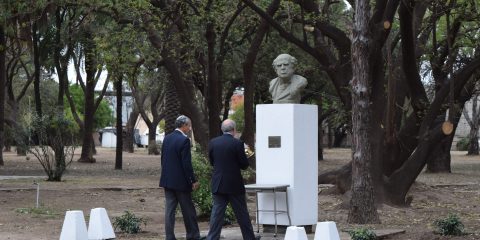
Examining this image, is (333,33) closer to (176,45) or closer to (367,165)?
(176,45)

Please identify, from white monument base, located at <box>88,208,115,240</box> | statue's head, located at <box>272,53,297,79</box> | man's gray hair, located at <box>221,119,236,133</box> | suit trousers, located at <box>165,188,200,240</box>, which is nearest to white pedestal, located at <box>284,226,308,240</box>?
man's gray hair, located at <box>221,119,236,133</box>

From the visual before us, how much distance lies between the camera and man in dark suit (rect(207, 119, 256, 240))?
1142 cm

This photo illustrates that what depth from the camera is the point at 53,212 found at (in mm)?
17172

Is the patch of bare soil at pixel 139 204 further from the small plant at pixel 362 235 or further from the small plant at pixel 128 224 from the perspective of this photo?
the small plant at pixel 362 235

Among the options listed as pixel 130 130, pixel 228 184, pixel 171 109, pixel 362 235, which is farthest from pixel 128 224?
pixel 130 130

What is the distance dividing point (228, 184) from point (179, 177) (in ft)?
2.52

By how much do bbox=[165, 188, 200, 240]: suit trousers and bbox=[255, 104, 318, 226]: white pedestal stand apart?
170cm

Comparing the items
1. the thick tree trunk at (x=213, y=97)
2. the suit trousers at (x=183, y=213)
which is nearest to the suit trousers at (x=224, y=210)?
the suit trousers at (x=183, y=213)

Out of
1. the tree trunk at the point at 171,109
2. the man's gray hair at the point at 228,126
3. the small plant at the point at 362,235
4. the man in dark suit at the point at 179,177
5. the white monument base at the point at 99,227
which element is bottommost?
the small plant at the point at 362,235

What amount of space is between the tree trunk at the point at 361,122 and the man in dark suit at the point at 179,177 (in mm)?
4053

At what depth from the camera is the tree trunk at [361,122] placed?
48.6ft

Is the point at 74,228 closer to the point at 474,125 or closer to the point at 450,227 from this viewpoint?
the point at 450,227

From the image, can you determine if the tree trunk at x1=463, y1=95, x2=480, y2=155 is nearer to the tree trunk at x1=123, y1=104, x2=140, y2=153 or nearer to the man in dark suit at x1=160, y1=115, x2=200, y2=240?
the tree trunk at x1=123, y1=104, x2=140, y2=153

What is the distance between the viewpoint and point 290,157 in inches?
508
